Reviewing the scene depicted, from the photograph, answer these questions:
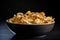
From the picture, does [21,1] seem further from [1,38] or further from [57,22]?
[1,38]

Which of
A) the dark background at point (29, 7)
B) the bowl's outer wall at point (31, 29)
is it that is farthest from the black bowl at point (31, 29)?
the dark background at point (29, 7)

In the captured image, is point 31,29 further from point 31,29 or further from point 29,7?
point 29,7

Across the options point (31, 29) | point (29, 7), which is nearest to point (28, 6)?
point (29, 7)

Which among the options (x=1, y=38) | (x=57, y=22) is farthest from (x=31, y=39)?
(x=57, y=22)

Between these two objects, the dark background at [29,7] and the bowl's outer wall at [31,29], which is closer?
the bowl's outer wall at [31,29]

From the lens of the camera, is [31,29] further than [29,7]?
No

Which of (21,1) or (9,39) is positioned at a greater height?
(21,1)

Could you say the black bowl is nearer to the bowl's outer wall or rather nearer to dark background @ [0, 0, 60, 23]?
the bowl's outer wall

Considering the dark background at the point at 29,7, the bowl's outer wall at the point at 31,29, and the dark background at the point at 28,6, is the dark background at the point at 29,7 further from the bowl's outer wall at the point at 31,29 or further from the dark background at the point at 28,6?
the bowl's outer wall at the point at 31,29
